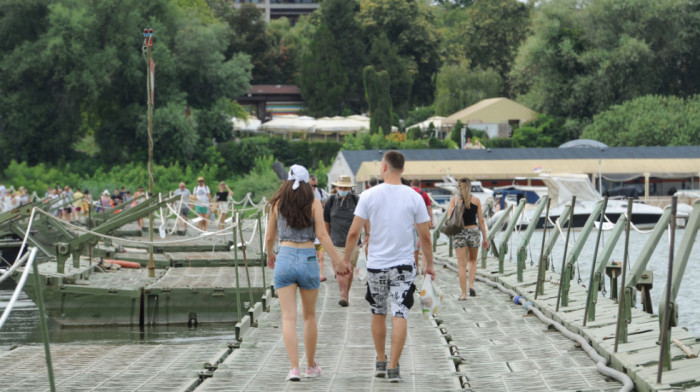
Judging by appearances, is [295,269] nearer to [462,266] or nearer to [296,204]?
[296,204]

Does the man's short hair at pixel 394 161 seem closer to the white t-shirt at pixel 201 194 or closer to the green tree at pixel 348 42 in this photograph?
the white t-shirt at pixel 201 194

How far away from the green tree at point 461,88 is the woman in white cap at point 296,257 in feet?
255

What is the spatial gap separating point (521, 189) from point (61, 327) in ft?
122

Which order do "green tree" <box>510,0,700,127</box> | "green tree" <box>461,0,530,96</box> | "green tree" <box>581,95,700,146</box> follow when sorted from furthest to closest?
"green tree" <box>461,0,530,96</box> → "green tree" <box>510,0,700,127</box> → "green tree" <box>581,95,700,146</box>

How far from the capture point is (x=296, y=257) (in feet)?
31.1

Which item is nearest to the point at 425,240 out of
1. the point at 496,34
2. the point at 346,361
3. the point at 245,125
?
the point at 346,361

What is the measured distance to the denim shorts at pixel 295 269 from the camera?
31.0ft

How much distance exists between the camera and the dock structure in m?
9.66

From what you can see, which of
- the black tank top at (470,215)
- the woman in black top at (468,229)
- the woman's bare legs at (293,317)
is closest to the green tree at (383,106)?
the woman in black top at (468,229)

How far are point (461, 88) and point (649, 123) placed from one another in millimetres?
21528

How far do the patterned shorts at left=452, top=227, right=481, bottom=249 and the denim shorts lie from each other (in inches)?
257

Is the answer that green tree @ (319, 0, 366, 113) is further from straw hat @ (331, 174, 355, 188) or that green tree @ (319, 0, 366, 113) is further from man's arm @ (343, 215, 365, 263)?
man's arm @ (343, 215, 365, 263)

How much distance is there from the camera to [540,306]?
47.6ft

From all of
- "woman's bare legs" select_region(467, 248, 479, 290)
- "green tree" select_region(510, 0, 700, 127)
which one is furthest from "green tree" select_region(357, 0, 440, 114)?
"woman's bare legs" select_region(467, 248, 479, 290)
